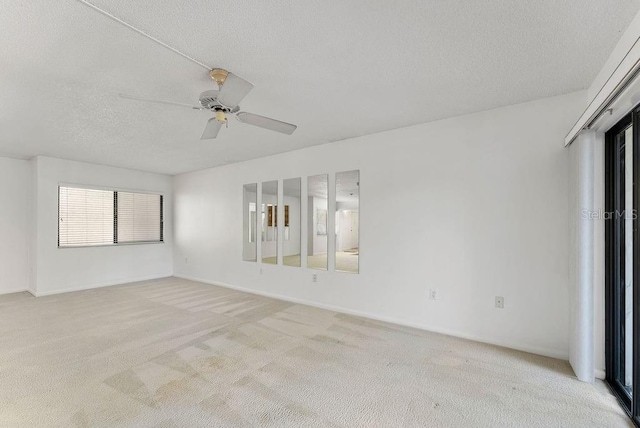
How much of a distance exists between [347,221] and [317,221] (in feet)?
1.73

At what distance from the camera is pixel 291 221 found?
4715 millimetres

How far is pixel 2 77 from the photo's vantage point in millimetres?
2303

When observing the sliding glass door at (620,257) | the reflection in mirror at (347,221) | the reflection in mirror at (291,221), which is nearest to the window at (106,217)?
the reflection in mirror at (291,221)

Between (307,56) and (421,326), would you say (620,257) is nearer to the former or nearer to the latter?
(421,326)

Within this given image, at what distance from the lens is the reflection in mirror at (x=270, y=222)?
4957 mm

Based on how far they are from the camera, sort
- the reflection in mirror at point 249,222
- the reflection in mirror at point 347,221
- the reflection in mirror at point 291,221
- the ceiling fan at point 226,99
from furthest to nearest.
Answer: the reflection in mirror at point 249,222 → the reflection in mirror at point 291,221 → the reflection in mirror at point 347,221 → the ceiling fan at point 226,99

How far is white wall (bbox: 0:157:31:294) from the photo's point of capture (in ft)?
16.7

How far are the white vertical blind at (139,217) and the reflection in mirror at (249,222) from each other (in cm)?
270

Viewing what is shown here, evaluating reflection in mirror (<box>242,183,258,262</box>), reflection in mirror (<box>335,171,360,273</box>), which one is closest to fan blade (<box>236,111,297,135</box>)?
reflection in mirror (<box>335,171,360,273</box>)

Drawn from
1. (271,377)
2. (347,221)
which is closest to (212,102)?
(271,377)

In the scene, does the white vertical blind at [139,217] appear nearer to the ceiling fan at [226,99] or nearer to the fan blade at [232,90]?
the ceiling fan at [226,99]

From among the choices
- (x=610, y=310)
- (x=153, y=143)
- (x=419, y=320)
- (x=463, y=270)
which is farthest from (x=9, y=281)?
(x=610, y=310)

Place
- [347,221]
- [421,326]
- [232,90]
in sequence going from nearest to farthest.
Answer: [232,90] → [421,326] → [347,221]

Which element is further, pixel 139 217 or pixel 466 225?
pixel 139 217
